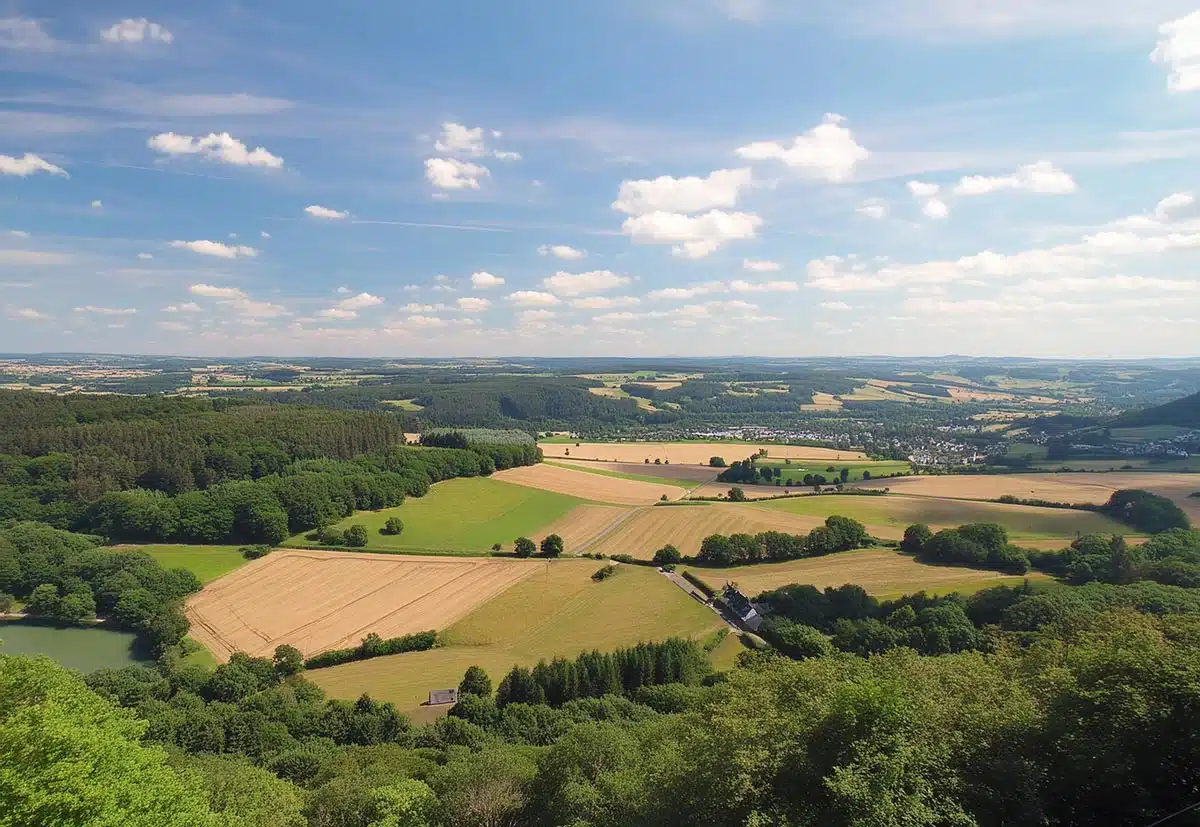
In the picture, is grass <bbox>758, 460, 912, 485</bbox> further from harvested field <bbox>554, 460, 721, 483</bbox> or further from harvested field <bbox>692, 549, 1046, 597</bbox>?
harvested field <bbox>692, 549, 1046, 597</bbox>

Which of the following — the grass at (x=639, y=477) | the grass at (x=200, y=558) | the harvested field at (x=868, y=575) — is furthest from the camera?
the grass at (x=639, y=477)

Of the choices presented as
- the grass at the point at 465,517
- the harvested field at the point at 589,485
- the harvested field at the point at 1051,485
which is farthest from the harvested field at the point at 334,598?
the harvested field at the point at 1051,485

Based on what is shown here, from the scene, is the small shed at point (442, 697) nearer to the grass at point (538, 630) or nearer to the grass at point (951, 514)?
the grass at point (538, 630)

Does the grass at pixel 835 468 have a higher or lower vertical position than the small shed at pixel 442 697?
higher

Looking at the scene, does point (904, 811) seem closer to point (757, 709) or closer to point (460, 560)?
point (757, 709)

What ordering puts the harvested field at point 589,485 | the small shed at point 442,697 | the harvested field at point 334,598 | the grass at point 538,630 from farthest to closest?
the harvested field at point 589,485 < the harvested field at point 334,598 < the grass at point 538,630 < the small shed at point 442,697

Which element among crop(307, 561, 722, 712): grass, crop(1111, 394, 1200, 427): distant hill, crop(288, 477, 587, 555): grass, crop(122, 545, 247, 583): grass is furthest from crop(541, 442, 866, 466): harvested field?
crop(122, 545, 247, 583): grass
